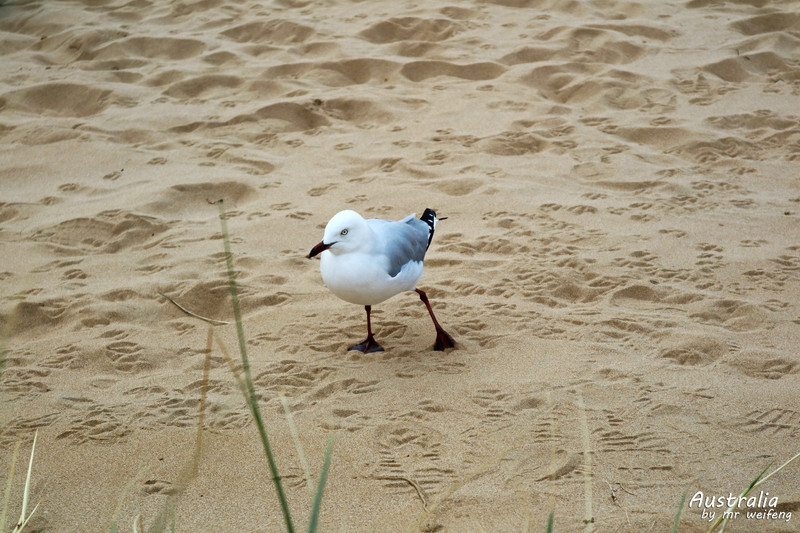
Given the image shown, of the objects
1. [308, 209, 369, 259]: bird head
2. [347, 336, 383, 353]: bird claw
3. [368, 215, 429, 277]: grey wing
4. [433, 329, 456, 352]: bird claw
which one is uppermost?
[308, 209, 369, 259]: bird head

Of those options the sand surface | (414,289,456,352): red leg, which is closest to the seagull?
(414,289,456,352): red leg

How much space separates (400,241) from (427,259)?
815 millimetres

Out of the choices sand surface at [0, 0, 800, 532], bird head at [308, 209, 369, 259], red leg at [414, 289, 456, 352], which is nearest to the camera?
sand surface at [0, 0, 800, 532]

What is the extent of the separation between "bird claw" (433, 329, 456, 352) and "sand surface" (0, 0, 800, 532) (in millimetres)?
58

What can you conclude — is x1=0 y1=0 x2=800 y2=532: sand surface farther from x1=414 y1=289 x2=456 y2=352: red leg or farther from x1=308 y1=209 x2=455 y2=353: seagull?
x1=308 y1=209 x2=455 y2=353: seagull

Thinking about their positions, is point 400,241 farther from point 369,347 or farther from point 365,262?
point 369,347

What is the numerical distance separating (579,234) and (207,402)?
2.10 metres

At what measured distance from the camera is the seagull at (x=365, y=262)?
3113mm

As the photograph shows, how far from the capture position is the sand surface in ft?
8.34

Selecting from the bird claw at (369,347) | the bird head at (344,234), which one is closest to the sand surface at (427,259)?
the bird claw at (369,347)

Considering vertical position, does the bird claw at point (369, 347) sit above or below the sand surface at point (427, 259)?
below

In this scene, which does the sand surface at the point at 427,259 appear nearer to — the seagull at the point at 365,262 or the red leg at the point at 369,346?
the red leg at the point at 369,346

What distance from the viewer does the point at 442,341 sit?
10.8 feet

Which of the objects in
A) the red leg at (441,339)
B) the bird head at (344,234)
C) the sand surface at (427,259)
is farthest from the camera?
the red leg at (441,339)
